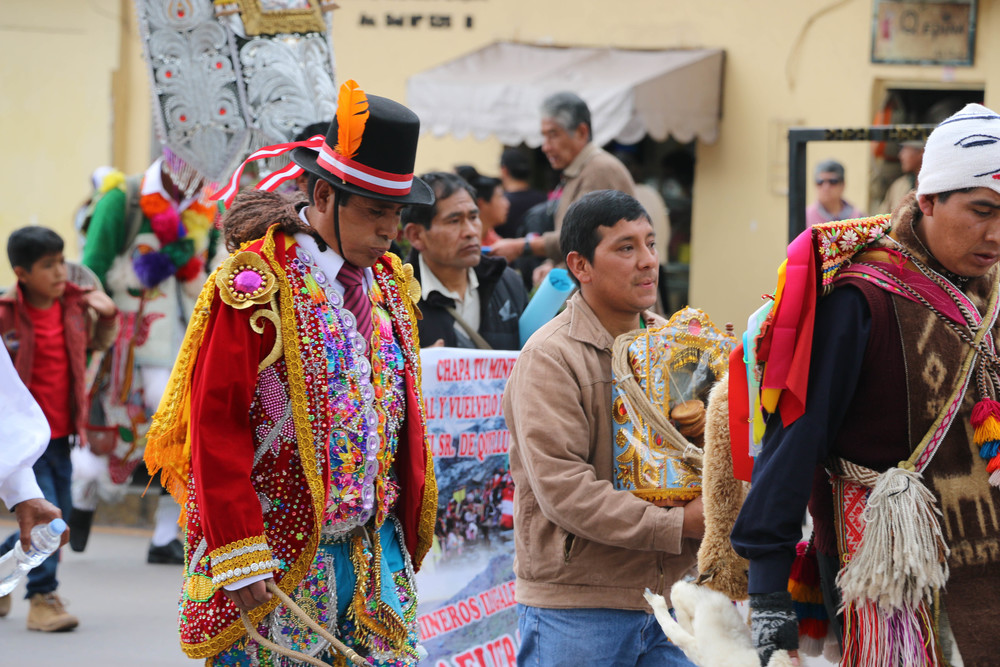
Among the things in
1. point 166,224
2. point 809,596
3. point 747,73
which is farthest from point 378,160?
point 747,73

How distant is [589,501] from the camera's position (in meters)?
3.37

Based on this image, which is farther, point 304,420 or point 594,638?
point 594,638

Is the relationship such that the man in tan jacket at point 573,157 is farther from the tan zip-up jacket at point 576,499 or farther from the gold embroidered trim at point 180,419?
the gold embroidered trim at point 180,419

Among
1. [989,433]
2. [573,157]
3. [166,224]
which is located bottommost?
[989,433]

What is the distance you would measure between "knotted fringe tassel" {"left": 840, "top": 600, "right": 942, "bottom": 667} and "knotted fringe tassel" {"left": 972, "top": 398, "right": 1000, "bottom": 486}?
0.33 meters

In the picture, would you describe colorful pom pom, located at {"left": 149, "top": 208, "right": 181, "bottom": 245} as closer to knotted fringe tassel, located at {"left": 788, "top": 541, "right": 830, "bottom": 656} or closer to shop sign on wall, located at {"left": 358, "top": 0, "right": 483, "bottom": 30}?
knotted fringe tassel, located at {"left": 788, "top": 541, "right": 830, "bottom": 656}

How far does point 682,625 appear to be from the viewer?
301 centimetres

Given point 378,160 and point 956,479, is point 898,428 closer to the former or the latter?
point 956,479

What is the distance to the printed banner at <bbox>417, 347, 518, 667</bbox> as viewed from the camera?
4.72 meters

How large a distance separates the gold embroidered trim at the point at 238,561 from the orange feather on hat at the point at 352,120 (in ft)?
3.32

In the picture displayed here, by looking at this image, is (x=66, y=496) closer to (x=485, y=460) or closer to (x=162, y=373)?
(x=162, y=373)

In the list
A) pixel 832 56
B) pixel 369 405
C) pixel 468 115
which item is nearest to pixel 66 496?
pixel 369 405

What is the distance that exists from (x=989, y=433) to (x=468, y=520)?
2522 mm

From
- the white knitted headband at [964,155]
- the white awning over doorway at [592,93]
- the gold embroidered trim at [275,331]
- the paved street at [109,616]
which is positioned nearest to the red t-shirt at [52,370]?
the paved street at [109,616]
